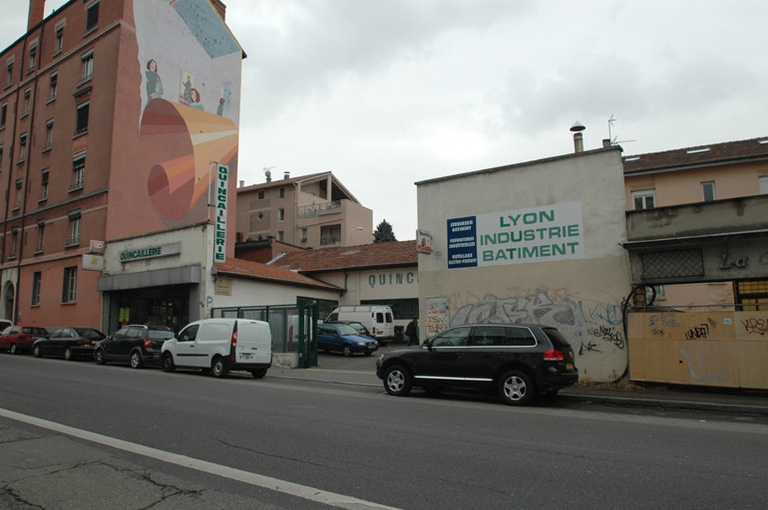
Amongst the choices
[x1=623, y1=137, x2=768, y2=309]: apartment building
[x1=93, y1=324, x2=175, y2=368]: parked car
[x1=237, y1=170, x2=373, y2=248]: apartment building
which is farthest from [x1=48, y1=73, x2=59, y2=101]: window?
[x1=623, y1=137, x2=768, y2=309]: apartment building

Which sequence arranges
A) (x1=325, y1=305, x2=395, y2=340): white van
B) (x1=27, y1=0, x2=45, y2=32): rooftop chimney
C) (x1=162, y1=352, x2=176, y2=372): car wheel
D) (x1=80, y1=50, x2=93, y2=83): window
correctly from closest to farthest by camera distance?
(x1=162, y1=352, x2=176, y2=372): car wheel < (x1=325, y1=305, x2=395, y2=340): white van < (x1=80, y1=50, x2=93, y2=83): window < (x1=27, y1=0, x2=45, y2=32): rooftop chimney

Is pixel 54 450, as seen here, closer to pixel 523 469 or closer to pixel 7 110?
pixel 523 469

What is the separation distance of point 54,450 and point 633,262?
12.9 meters

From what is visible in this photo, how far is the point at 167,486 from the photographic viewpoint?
16.6 feet

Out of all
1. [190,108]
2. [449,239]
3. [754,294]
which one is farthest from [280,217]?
[754,294]

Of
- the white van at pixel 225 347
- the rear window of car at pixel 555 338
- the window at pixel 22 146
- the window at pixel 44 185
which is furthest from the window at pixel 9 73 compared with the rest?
the rear window of car at pixel 555 338

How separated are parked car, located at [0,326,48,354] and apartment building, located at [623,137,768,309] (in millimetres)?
27601

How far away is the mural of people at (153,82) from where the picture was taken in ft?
100

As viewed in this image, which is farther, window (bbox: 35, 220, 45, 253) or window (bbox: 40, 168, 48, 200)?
window (bbox: 40, 168, 48, 200)

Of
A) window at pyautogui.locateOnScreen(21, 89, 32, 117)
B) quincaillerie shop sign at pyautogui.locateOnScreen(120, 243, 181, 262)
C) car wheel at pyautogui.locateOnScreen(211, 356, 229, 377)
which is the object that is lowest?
car wheel at pyautogui.locateOnScreen(211, 356, 229, 377)

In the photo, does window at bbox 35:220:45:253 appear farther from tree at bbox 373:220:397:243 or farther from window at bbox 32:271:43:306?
tree at bbox 373:220:397:243

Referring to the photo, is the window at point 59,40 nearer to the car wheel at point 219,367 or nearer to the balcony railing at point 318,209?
→ the balcony railing at point 318,209

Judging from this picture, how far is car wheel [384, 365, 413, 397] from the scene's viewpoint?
480 inches

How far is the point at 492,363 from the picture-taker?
1116cm
